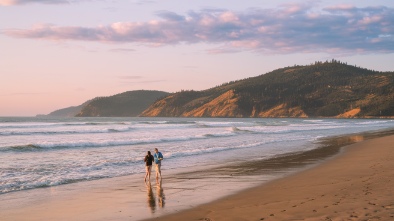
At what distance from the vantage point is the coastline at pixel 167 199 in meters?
10.6

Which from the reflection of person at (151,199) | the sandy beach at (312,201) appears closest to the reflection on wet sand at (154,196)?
the reflection of person at (151,199)

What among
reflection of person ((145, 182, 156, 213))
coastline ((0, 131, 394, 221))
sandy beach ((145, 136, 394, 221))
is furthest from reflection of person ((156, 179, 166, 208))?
sandy beach ((145, 136, 394, 221))

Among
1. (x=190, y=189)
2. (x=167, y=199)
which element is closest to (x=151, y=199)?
(x=167, y=199)

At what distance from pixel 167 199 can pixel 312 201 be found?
13.4 feet

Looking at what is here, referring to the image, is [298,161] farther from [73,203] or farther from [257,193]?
Result: [73,203]

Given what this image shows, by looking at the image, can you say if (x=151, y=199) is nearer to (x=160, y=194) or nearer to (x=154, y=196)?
(x=154, y=196)

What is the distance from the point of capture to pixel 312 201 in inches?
434

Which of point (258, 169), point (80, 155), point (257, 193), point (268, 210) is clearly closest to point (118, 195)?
point (257, 193)

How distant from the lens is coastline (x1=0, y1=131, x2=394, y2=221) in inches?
417

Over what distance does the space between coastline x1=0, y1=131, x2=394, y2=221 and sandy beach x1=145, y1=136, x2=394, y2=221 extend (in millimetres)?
26

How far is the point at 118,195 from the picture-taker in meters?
13.5

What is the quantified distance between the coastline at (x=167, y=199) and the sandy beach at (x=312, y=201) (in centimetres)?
3

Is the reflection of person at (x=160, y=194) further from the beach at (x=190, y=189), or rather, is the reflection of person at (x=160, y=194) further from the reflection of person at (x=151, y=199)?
the reflection of person at (x=151, y=199)

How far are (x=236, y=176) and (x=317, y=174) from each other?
10.2ft
